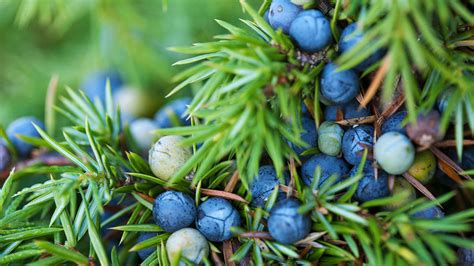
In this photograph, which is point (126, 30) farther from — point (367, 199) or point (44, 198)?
point (367, 199)

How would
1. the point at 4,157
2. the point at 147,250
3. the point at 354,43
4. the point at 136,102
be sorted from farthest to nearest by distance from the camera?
the point at 136,102 < the point at 4,157 < the point at 147,250 < the point at 354,43

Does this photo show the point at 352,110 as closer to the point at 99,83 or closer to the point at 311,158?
the point at 311,158

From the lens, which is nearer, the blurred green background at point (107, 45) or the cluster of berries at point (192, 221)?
the cluster of berries at point (192, 221)

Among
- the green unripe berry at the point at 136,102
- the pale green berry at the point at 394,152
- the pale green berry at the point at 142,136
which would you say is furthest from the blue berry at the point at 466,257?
the green unripe berry at the point at 136,102

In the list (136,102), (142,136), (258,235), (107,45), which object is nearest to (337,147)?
(258,235)

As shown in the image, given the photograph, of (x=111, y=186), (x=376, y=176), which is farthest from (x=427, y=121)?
(x=111, y=186)

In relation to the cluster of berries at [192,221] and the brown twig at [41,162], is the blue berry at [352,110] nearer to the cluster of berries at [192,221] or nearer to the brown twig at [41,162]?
the cluster of berries at [192,221]

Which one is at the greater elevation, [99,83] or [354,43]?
[354,43]
